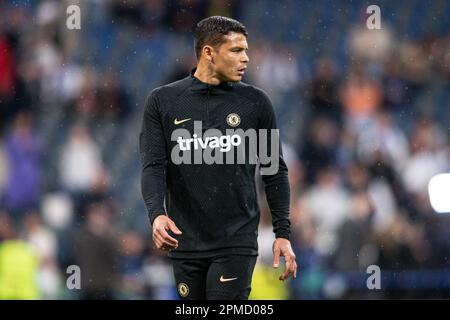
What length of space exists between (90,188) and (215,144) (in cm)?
654

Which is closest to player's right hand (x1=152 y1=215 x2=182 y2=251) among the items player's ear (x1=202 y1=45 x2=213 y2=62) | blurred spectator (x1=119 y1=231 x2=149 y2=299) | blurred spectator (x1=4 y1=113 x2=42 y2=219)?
player's ear (x1=202 y1=45 x2=213 y2=62)

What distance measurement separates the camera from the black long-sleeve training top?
565 cm

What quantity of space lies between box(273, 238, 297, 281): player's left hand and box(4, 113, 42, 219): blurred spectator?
22.4 ft

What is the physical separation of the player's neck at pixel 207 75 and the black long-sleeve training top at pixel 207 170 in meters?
0.03

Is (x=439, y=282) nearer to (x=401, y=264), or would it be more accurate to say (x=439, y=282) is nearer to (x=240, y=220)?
(x=401, y=264)

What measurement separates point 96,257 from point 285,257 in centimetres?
539

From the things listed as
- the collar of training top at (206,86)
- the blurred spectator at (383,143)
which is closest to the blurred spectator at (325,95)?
the blurred spectator at (383,143)

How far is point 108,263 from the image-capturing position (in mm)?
10727

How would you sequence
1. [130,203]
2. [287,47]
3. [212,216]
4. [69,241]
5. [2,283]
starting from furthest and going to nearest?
1. [287,47]
2. [130,203]
3. [69,241]
4. [2,283]
5. [212,216]

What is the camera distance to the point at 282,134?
13039 millimetres

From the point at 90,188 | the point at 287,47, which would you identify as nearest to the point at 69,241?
the point at 90,188

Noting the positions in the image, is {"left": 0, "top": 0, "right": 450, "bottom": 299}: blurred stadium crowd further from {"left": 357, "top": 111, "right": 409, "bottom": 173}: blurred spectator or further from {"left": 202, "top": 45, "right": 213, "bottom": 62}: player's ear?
{"left": 202, "top": 45, "right": 213, "bottom": 62}: player's ear

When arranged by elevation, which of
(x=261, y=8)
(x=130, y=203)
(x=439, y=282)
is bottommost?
(x=439, y=282)

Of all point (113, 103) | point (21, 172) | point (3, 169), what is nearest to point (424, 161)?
point (113, 103)
